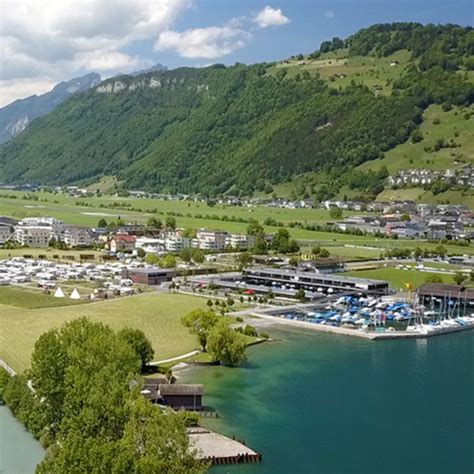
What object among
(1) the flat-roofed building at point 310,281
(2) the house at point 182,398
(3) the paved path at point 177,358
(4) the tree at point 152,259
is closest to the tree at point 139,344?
(3) the paved path at point 177,358

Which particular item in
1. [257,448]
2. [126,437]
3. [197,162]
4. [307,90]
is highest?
[307,90]

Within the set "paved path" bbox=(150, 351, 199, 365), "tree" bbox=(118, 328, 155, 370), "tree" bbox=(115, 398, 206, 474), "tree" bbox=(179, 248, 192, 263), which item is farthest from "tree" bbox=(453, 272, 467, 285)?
"tree" bbox=(115, 398, 206, 474)

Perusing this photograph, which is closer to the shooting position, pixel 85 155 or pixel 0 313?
pixel 0 313

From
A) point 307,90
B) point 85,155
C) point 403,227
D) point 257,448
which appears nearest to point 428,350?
point 257,448

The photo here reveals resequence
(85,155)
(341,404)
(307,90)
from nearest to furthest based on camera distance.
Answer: (341,404) < (307,90) < (85,155)

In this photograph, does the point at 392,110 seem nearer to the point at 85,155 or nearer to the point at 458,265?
the point at 458,265

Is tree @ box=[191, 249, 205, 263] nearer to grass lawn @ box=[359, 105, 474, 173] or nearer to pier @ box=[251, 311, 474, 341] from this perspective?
pier @ box=[251, 311, 474, 341]
